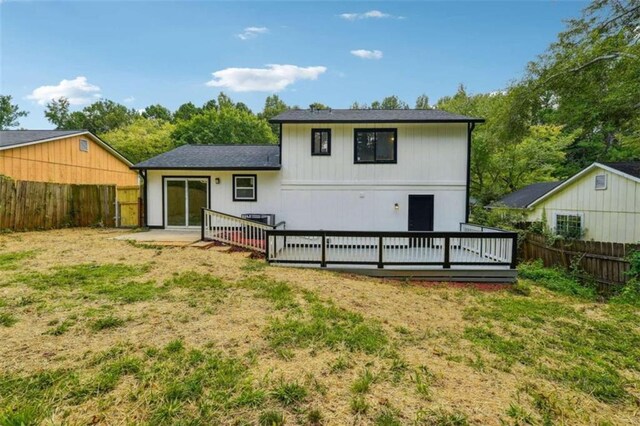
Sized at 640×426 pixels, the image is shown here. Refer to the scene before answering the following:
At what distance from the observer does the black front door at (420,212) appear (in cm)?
1092

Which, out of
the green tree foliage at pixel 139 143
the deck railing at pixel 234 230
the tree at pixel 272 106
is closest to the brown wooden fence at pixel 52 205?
the deck railing at pixel 234 230

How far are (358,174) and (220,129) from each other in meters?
27.0

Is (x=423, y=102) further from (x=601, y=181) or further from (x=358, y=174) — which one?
(x=358, y=174)

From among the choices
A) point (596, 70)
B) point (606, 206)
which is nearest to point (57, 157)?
point (596, 70)

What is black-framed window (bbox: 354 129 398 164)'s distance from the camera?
11.0 metres

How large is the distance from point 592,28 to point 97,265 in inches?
621

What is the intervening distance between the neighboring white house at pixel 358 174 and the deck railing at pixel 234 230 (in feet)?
Answer: 5.47

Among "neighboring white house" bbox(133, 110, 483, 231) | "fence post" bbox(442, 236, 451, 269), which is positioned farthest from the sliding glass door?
"fence post" bbox(442, 236, 451, 269)

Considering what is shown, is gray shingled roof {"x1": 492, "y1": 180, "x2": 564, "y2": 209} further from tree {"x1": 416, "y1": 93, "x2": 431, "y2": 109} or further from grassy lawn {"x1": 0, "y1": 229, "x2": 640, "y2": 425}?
tree {"x1": 416, "y1": 93, "x2": 431, "y2": 109}

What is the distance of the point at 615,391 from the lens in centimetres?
290

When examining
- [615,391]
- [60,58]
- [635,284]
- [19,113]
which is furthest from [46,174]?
[19,113]

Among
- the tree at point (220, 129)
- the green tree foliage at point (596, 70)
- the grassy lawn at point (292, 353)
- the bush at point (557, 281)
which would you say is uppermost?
the tree at point (220, 129)

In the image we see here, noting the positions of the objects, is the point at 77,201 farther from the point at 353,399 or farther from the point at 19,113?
the point at 19,113

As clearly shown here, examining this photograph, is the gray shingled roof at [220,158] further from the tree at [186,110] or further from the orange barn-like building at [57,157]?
the tree at [186,110]
